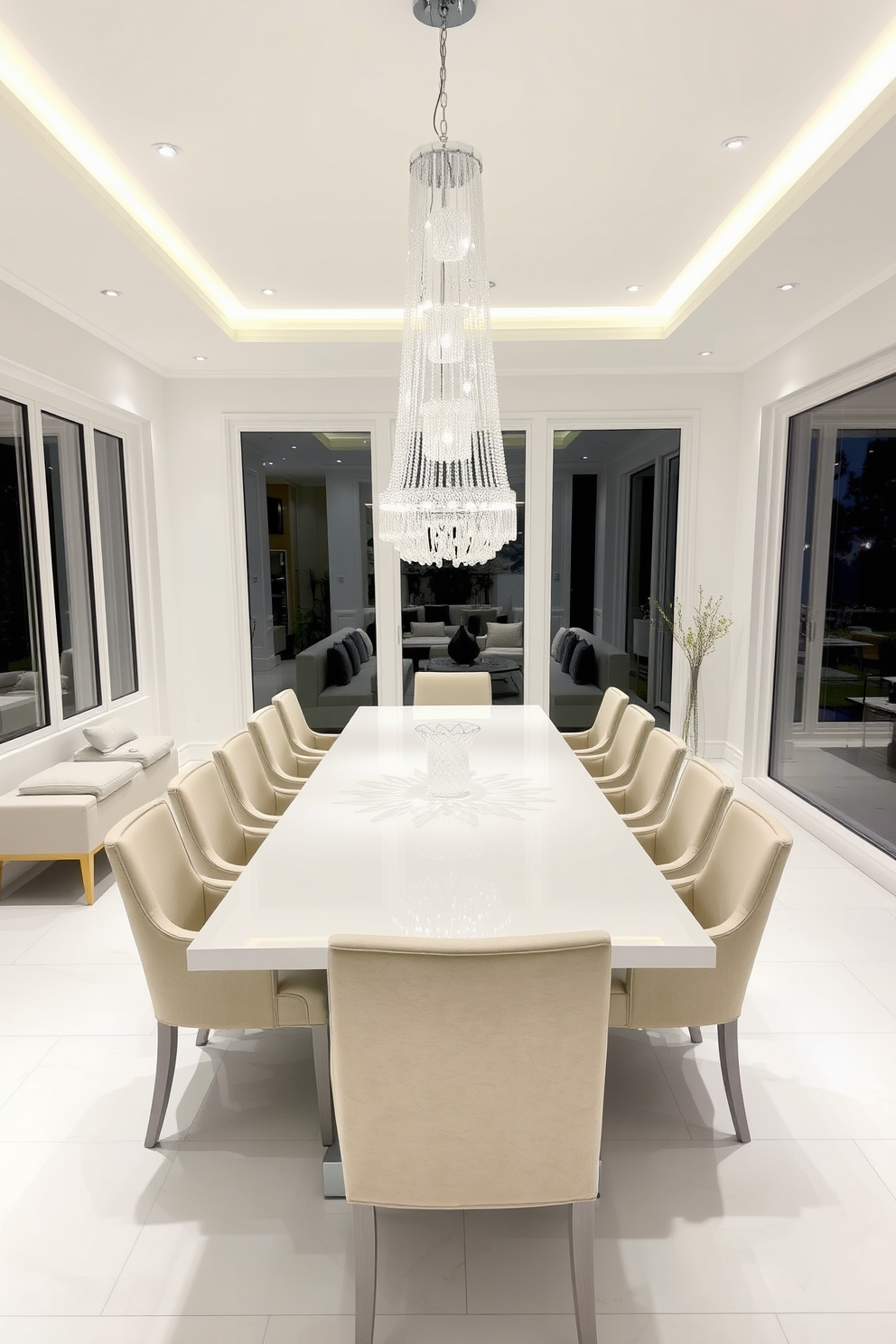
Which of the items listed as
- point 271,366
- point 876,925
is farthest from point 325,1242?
point 271,366

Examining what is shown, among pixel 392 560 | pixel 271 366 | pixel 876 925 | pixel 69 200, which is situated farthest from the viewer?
pixel 392 560

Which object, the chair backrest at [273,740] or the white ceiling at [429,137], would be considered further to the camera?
the chair backrest at [273,740]

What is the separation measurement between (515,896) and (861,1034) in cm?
157

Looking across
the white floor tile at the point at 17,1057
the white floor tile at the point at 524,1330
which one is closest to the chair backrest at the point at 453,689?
the white floor tile at the point at 17,1057

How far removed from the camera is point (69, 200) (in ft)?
9.66

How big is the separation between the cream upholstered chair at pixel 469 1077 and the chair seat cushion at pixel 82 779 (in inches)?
110

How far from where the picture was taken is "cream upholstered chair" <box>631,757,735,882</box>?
92.2 inches

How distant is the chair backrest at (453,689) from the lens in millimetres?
4715

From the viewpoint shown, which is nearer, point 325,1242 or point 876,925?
point 325,1242

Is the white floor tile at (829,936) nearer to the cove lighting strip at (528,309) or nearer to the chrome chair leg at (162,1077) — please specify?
the chrome chair leg at (162,1077)

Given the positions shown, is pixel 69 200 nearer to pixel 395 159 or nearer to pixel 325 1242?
pixel 395 159

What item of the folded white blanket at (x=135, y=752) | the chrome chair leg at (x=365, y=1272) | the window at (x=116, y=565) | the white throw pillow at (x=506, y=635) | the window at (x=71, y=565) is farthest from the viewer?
the white throw pillow at (x=506, y=635)

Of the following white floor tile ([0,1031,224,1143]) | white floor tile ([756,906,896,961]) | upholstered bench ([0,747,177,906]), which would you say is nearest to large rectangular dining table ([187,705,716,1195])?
white floor tile ([0,1031,224,1143])

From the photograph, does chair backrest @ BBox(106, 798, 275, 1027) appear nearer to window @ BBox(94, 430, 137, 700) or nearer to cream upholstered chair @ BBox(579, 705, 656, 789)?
cream upholstered chair @ BBox(579, 705, 656, 789)
